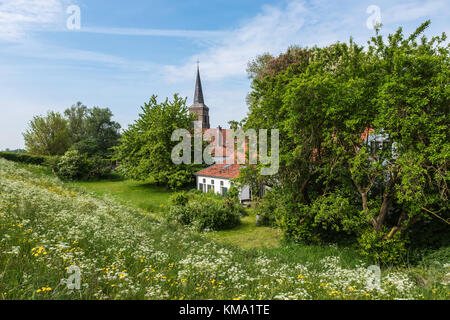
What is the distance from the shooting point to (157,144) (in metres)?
33.8

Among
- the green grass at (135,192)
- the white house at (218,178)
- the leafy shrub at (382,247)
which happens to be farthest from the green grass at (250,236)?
the green grass at (135,192)

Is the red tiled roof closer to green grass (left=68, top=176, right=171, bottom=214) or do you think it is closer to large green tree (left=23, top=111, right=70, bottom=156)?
green grass (left=68, top=176, right=171, bottom=214)

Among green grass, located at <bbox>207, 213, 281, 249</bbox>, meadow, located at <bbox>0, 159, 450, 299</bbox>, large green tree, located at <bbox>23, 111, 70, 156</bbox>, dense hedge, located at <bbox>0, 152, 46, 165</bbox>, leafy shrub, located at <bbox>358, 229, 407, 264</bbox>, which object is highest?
large green tree, located at <bbox>23, 111, 70, 156</bbox>

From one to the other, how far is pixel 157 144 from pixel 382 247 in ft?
90.1

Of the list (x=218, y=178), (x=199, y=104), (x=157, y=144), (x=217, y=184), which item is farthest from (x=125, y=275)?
(x=199, y=104)

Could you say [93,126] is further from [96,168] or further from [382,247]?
[382,247]

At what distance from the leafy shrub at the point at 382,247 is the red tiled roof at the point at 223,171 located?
1682 centimetres

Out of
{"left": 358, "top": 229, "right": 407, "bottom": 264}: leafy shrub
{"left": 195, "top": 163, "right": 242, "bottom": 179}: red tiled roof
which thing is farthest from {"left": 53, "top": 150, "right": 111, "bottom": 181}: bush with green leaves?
{"left": 358, "top": 229, "right": 407, "bottom": 264}: leafy shrub

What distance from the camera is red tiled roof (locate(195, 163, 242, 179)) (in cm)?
2867

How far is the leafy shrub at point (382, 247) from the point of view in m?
11.4

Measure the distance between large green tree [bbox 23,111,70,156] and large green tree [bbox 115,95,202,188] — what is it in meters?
25.5

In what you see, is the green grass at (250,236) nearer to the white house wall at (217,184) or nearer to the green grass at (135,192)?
the white house wall at (217,184)
